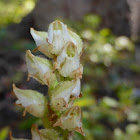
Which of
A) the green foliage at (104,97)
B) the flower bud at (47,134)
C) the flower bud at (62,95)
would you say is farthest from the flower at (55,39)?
the green foliage at (104,97)

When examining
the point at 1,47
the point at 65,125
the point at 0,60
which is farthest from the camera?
the point at 0,60

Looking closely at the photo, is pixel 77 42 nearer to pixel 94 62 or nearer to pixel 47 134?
pixel 47 134

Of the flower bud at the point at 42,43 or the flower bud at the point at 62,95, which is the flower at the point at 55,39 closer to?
the flower bud at the point at 42,43

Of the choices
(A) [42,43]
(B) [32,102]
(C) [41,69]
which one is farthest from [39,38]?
(B) [32,102]

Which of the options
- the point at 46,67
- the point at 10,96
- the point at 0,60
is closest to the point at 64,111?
the point at 46,67

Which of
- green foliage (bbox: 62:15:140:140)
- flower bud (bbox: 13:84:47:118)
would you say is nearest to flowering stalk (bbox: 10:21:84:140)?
flower bud (bbox: 13:84:47:118)

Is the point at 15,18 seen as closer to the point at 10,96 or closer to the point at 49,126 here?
A: the point at 10,96

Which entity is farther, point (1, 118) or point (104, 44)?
point (1, 118)

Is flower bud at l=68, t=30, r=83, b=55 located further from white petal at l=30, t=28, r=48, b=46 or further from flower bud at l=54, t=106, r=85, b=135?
flower bud at l=54, t=106, r=85, b=135
